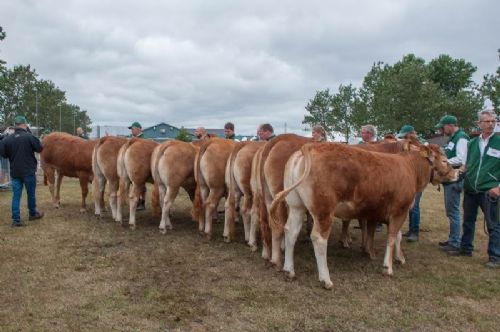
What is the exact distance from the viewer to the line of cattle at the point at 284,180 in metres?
4.92

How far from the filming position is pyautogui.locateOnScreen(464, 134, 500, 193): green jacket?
583cm

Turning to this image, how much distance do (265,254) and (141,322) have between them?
245cm

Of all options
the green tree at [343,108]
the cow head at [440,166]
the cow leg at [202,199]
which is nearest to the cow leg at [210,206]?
the cow leg at [202,199]

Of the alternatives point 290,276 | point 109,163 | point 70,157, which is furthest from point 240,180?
point 70,157

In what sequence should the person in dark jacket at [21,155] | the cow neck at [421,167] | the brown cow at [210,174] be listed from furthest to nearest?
the person in dark jacket at [21,155] → the brown cow at [210,174] → the cow neck at [421,167]

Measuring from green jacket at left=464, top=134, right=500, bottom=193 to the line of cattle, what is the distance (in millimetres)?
247

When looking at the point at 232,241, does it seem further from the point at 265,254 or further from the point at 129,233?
the point at 129,233

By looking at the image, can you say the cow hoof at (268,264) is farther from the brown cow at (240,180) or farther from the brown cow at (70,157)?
the brown cow at (70,157)

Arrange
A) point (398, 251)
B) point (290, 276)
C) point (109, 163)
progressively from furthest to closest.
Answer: point (109, 163) → point (398, 251) → point (290, 276)

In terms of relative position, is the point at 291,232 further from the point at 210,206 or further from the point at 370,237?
the point at 210,206

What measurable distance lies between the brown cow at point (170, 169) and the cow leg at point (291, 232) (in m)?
2.96

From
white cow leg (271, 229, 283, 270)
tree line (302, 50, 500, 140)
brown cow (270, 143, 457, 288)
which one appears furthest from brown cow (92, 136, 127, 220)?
tree line (302, 50, 500, 140)

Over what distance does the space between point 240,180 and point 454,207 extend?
12.0ft

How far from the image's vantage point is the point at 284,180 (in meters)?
5.31
